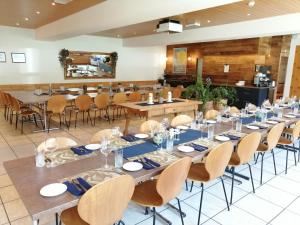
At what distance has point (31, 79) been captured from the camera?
8250mm

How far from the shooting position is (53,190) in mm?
1539

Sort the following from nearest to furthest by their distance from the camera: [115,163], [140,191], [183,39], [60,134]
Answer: [115,163]
[140,191]
[60,134]
[183,39]

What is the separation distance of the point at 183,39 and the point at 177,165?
6483 millimetres

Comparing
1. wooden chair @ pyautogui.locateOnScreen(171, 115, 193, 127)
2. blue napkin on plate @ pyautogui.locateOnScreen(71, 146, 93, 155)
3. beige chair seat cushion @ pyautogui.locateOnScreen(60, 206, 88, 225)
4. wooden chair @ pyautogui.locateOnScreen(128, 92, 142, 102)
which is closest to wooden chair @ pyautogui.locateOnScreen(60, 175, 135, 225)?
beige chair seat cushion @ pyautogui.locateOnScreen(60, 206, 88, 225)

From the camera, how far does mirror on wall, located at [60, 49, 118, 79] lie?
356 inches

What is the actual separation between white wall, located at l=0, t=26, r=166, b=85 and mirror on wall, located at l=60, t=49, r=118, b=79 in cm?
22

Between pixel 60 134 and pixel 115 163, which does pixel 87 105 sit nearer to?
pixel 60 134

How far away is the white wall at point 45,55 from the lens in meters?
7.74

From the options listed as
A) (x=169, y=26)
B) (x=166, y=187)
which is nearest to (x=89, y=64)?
(x=169, y=26)

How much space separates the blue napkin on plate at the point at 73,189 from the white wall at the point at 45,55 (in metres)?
7.66

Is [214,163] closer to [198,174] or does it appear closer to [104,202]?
[198,174]

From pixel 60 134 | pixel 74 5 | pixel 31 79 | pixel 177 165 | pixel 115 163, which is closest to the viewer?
pixel 177 165

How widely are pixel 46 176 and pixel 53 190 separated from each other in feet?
0.84

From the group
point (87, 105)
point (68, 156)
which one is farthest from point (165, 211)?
point (87, 105)
